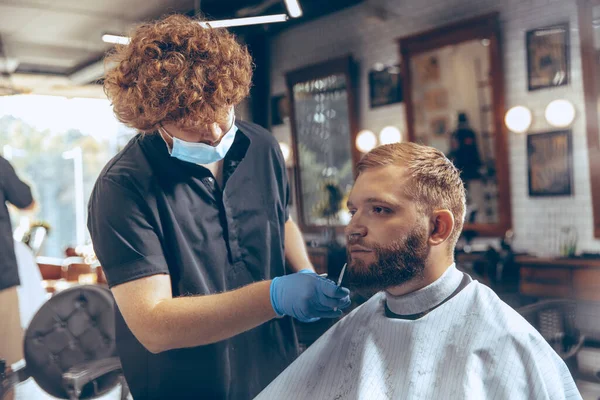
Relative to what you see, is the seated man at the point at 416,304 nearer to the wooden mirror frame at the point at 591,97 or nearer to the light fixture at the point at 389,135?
the wooden mirror frame at the point at 591,97

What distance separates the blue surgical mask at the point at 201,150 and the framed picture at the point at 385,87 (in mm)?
2372

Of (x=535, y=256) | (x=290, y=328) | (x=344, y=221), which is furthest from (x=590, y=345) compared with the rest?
(x=290, y=328)

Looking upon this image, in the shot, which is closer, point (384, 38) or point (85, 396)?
point (85, 396)

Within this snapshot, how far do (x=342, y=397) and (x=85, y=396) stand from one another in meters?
0.97

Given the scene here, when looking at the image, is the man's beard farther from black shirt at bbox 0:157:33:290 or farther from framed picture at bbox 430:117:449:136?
framed picture at bbox 430:117:449:136

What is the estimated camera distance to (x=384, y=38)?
3445 mm

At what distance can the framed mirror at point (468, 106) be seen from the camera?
11.3 feet

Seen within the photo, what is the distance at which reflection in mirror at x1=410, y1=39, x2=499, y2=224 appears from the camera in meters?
3.53

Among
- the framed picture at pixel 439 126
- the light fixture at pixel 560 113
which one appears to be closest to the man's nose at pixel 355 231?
the light fixture at pixel 560 113

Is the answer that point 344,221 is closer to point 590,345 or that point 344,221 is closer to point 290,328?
point 590,345

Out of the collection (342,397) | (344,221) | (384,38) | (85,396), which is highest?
(384,38)

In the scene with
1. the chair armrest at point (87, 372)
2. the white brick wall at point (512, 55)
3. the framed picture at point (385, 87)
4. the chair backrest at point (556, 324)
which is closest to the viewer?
the chair armrest at point (87, 372)

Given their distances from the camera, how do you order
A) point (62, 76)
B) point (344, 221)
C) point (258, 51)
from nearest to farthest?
point (62, 76) → point (258, 51) → point (344, 221)

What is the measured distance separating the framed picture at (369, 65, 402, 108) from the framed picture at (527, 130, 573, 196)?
0.95m
